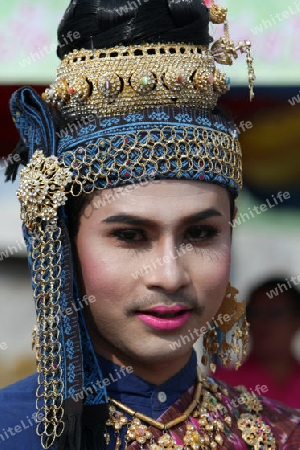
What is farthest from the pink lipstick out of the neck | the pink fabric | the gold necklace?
the pink fabric

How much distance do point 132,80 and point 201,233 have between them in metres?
0.46

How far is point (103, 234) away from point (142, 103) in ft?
1.27

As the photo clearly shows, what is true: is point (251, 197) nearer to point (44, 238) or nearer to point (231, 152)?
point (231, 152)

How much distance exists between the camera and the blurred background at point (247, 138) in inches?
131

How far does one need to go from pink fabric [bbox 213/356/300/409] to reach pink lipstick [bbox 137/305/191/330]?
2.29 metres

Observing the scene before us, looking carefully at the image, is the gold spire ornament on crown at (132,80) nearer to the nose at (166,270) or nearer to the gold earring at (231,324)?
the nose at (166,270)

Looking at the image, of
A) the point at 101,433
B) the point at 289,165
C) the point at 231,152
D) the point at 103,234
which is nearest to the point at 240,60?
the point at 289,165

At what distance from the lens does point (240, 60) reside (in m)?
3.36

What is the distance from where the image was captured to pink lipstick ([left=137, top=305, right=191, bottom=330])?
2.12 m

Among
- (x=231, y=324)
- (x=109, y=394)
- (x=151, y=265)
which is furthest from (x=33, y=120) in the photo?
(x=231, y=324)

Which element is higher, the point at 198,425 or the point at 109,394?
the point at 109,394

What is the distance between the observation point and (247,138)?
12.4ft

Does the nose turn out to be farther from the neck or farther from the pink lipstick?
the neck

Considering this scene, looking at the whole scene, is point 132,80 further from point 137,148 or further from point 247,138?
point 247,138
